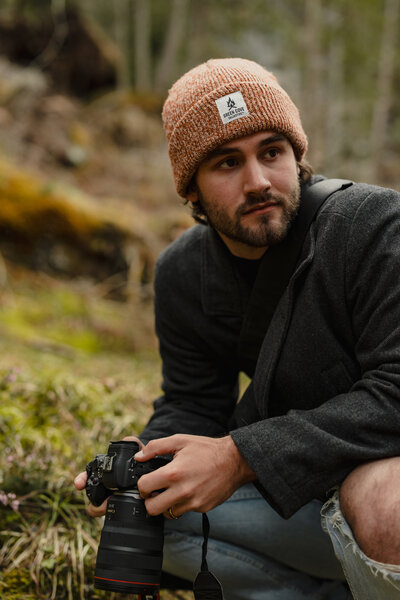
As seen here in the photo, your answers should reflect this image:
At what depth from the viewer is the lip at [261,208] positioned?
219 centimetres

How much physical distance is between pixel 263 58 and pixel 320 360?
84.8 ft

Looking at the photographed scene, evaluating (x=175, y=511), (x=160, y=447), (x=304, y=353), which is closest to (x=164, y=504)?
(x=175, y=511)

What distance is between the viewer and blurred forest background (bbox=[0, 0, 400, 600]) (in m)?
2.61

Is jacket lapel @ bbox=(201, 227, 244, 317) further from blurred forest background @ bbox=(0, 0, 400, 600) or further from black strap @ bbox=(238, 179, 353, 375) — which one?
blurred forest background @ bbox=(0, 0, 400, 600)

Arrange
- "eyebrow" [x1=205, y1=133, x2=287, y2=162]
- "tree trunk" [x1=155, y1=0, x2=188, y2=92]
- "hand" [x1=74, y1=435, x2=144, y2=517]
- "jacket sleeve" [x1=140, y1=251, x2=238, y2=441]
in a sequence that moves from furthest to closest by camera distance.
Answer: "tree trunk" [x1=155, y1=0, x2=188, y2=92], "jacket sleeve" [x1=140, y1=251, x2=238, y2=441], "eyebrow" [x1=205, y1=133, x2=287, y2=162], "hand" [x1=74, y1=435, x2=144, y2=517]

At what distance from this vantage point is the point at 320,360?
2076mm

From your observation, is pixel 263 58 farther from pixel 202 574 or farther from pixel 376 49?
pixel 202 574

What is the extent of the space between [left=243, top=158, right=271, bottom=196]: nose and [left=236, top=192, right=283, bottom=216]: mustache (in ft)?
0.06

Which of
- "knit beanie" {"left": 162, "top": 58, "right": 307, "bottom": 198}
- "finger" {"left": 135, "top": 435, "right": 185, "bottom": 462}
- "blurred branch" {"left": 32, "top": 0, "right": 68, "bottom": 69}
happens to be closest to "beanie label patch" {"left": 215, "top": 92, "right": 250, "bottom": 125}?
"knit beanie" {"left": 162, "top": 58, "right": 307, "bottom": 198}

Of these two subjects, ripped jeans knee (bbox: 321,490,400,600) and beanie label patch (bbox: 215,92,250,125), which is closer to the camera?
ripped jeans knee (bbox: 321,490,400,600)

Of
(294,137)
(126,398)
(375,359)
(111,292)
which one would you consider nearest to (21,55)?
(111,292)

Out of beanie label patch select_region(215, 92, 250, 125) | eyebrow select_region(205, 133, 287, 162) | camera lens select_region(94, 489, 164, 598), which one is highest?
beanie label patch select_region(215, 92, 250, 125)

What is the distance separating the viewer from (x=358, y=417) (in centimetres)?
175

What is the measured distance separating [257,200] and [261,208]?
4 cm
